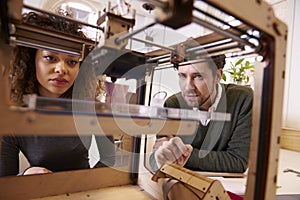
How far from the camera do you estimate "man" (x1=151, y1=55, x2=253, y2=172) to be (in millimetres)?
1099

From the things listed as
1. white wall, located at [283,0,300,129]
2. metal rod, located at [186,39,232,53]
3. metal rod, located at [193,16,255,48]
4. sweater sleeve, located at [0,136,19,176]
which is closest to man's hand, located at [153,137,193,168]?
metal rod, located at [186,39,232,53]

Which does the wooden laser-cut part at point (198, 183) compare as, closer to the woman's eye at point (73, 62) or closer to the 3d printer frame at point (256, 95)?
the 3d printer frame at point (256, 95)

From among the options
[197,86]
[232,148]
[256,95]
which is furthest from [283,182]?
[256,95]

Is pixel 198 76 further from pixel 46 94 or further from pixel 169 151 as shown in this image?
pixel 46 94

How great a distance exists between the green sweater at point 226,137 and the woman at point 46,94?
455mm

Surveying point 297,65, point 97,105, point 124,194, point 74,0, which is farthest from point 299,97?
point 74,0

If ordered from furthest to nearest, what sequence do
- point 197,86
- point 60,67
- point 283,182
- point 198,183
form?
point 197,86 < point 283,182 < point 60,67 < point 198,183

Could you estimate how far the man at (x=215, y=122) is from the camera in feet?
3.60

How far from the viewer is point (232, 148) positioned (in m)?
1.17

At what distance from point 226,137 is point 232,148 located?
0.09 m

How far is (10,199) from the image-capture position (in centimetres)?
68

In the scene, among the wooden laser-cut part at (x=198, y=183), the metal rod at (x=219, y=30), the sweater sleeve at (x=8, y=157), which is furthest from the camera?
the sweater sleeve at (x=8, y=157)

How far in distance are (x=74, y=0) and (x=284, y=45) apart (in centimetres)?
259

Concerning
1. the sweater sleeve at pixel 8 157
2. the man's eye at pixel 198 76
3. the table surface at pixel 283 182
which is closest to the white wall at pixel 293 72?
the table surface at pixel 283 182
